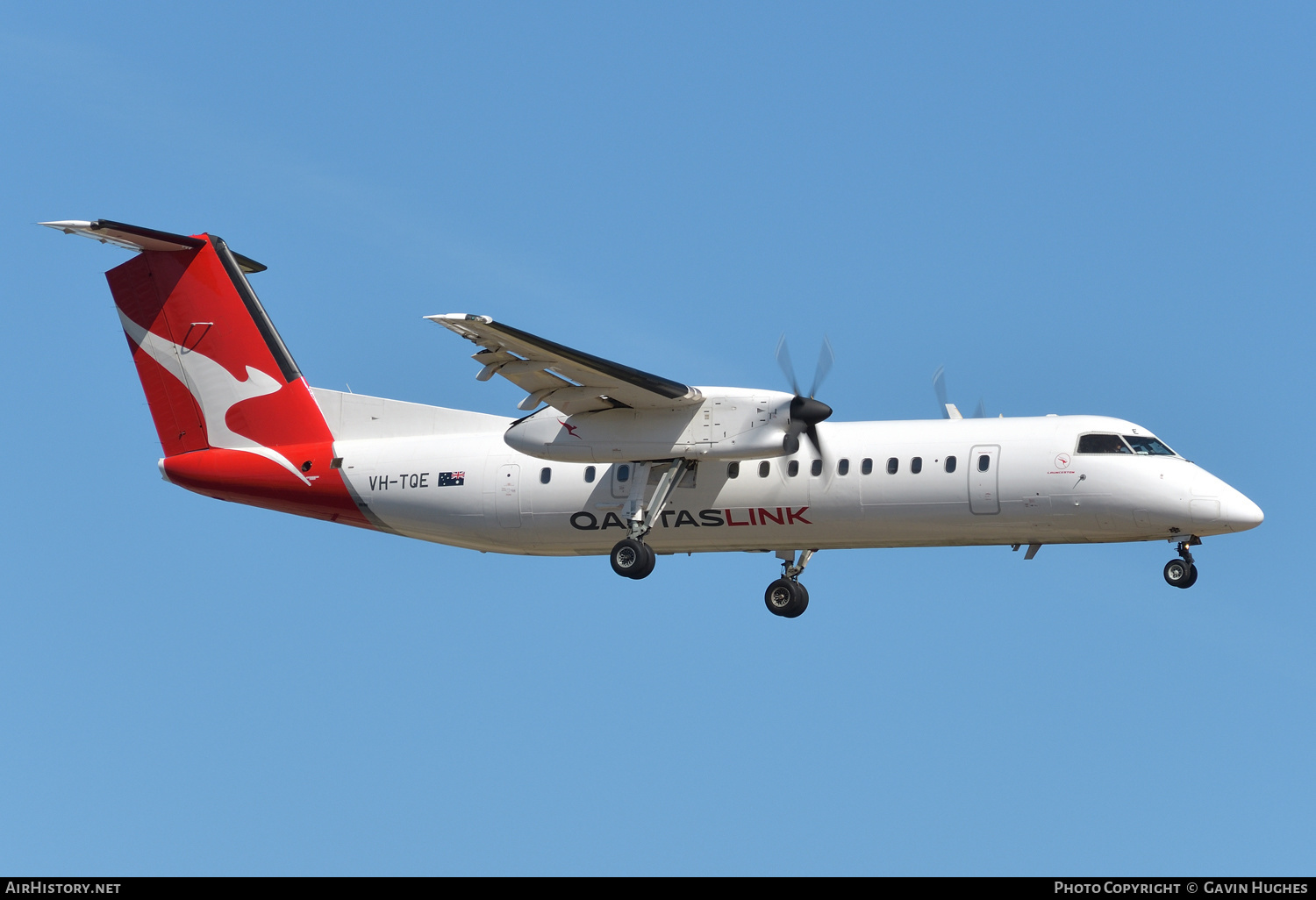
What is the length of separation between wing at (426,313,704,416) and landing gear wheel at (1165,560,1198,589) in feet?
20.3

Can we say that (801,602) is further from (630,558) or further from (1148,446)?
(1148,446)

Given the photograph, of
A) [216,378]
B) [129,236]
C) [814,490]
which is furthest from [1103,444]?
[129,236]

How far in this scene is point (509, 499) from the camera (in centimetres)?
2244

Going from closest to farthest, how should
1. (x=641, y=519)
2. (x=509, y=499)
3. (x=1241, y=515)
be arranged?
(x=1241, y=515) < (x=641, y=519) < (x=509, y=499)

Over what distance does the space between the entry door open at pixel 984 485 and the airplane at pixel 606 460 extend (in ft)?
0.08

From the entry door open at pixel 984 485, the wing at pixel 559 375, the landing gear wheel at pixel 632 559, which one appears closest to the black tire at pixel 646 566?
the landing gear wheel at pixel 632 559

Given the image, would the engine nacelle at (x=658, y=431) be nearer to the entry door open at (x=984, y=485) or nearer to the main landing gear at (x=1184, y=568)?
the entry door open at (x=984, y=485)

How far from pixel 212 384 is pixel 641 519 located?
23.8 feet

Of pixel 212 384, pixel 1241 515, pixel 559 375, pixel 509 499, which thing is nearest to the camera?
pixel 1241 515

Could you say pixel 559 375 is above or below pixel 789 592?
above

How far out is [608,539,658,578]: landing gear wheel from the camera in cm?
2120
